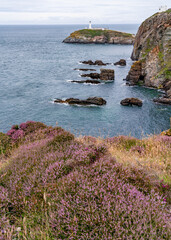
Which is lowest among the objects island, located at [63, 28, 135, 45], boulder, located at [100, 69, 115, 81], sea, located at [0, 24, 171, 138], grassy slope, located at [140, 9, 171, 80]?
sea, located at [0, 24, 171, 138]

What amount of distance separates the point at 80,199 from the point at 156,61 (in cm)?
6569

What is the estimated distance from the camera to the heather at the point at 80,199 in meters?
3.82

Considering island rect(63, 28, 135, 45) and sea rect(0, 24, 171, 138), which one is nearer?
sea rect(0, 24, 171, 138)

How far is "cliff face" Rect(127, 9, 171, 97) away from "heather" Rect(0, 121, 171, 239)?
2030 inches

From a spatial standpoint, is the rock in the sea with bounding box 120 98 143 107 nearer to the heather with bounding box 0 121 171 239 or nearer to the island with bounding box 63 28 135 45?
the heather with bounding box 0 121 171 239

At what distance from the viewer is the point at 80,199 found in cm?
441

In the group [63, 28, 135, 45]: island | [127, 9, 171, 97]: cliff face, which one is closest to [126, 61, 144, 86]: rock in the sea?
[127, 9, 171, 97]: cliff face

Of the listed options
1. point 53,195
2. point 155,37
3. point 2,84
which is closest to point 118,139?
point 53,195

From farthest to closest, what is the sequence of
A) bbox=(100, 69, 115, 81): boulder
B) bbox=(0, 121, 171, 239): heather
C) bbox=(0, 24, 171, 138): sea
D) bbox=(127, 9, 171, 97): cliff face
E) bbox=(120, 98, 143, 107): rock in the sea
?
bbox=(100, 69, 115, 81): boulder, bbox=(127, 9, 171, 97): cliff face, bbox=(120, 98, 143, 107): rock in the sea, bbox=(0, 24, 171, 138): sea, bbox=(0, 121, 171, 239): heather

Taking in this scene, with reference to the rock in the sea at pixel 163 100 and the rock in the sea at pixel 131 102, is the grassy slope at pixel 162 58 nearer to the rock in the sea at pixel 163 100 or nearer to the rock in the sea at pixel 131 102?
the rock in the sea at pixel 163 100

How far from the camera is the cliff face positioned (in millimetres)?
58844

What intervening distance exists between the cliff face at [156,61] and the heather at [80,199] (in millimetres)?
51554

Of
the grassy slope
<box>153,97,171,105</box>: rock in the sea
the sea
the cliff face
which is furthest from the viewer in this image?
the cliff face

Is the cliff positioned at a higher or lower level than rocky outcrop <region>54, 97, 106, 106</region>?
higher
